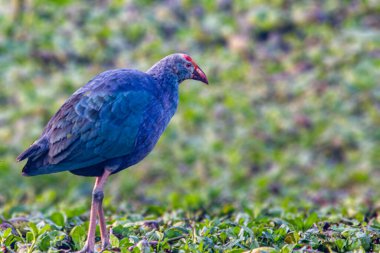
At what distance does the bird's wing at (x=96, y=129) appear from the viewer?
565 centimetres

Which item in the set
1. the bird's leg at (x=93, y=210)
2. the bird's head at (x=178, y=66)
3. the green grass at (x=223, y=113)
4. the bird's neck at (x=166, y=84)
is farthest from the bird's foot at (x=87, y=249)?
the bird's head at (x=178, y=66)

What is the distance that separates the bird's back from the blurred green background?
2.41 metres

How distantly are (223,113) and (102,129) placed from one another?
6.98 m

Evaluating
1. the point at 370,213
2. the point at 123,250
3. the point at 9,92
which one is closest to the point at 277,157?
the point at 370,213

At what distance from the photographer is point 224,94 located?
1295 centimetres

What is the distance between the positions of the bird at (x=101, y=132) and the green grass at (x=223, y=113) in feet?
2.03

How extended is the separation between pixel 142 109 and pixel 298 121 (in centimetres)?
681

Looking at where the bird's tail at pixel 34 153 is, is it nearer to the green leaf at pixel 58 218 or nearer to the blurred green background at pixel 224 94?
the green leaf at pixel 58 218

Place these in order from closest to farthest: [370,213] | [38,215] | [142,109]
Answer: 1. [142,109]
2. [38,215]
3. [370,213]

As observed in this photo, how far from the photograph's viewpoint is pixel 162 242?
5684mm

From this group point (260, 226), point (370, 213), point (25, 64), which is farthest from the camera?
point (25, 64)

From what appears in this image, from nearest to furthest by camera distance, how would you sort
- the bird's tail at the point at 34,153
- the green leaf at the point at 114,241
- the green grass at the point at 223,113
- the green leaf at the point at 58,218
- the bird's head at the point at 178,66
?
1. the green leaf at the point at 114,241
2. the bird's tail at the point at 34,153
3. the bird's head at the point at 178,66
4. the green leaf at the point at 58,218
5. the green grass at the point at 223,113

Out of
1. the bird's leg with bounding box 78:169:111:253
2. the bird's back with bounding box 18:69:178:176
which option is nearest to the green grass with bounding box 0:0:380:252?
the bird's leg with bounding box 78:169:111:253

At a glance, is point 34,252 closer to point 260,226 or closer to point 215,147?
point 260,226
